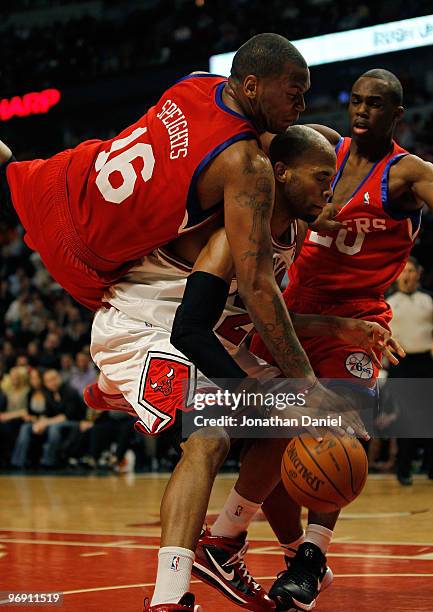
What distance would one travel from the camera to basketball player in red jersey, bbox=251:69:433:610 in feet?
13.7

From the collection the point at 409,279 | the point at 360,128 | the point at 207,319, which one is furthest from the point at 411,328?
the point at 207,319

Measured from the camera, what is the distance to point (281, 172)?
12.0 feet

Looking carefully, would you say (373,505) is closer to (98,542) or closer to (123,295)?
(98,542)

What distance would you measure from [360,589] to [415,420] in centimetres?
528

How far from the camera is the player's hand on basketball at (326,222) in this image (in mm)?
4117

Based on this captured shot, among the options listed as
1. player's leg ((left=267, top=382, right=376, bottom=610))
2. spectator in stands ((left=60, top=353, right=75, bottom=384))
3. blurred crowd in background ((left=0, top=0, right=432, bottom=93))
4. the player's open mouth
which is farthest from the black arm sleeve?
blurred crowd in background ((left=0, top=0, right=432, bottom=93))

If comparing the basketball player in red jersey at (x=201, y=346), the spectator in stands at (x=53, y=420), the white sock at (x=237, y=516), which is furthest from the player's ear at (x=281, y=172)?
the spectator in stands at (x=53, y=420)

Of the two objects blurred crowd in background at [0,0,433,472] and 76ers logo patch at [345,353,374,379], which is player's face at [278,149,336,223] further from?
blurred crowd in background at [0,0,433,472]

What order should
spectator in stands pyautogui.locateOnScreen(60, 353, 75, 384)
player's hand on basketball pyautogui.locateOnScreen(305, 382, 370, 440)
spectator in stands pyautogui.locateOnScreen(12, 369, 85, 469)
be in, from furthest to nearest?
spectator in stands pyautogui.locateOnScreen(60, 353, 75, 384), spectator in stands pyautogui.locateOnScreen(12, 369, 85, 469), player's hand on basketball pyautogui.locateOnScreen(305, 382, 370, 440)

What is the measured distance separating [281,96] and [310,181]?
0.35 m

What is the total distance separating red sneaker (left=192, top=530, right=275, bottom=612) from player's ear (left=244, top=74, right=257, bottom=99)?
1.73 m

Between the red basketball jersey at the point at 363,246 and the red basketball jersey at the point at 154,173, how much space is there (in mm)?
930

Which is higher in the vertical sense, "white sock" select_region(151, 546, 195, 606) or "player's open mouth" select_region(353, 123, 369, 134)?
"player's open mouth" select_region(353, 123, 369, 134)

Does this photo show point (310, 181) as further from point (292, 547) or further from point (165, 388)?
point (292, 547)
